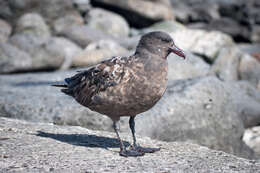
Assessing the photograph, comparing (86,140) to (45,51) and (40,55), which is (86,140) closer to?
(40,55)

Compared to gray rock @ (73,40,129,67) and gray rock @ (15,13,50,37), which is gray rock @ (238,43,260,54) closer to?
gray rock @ (73,40,129,67)

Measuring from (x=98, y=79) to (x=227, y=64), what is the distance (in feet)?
28.2

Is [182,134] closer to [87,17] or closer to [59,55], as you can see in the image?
[59,55]

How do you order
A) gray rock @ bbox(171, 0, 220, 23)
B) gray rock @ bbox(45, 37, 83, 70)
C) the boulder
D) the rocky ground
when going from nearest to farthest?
the rocky ground, gray rock @ bbox(45, 37, 83, 70), the boulder, gray rock @ bbox(171, 0, 220, 23)

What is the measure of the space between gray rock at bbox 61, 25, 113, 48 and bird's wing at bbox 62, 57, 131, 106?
10.6 meters

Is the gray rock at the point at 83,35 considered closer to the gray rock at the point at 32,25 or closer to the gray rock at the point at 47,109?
the gray rock at the point at 32,25

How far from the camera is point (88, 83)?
18.5ft

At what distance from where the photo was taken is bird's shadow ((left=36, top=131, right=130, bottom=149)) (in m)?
5.56

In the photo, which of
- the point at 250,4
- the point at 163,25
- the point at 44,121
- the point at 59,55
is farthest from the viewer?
the point at 250,4

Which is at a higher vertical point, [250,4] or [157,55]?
[250,4]

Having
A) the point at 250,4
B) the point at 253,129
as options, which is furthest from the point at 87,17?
the point at 253,129

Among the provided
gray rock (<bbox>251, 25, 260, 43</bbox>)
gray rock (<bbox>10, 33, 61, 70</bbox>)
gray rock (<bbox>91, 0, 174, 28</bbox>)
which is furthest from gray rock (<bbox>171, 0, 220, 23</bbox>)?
gray rock (<bbox>10, 33, 61, 70</bbox>)

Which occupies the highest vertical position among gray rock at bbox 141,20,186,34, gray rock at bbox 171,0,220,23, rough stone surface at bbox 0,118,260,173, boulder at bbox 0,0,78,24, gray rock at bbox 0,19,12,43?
gray rock at bbox 171,0,220,23

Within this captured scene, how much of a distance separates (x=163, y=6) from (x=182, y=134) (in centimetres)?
1410
